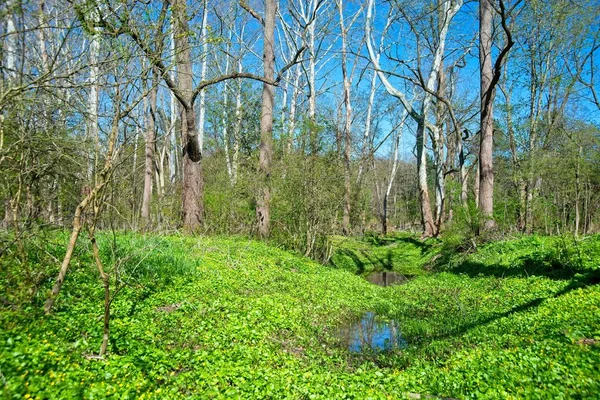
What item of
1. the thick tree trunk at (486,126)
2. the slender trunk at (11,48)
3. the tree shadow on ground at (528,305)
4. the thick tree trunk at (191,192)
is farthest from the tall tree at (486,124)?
the slender trunk at (11,48)

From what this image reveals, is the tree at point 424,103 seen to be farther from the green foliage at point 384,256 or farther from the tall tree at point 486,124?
the tall tree at point 486,124

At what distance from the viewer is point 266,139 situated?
45.1 feet

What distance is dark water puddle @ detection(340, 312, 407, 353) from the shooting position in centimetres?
631

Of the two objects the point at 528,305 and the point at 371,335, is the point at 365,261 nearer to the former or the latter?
the point at 371,335

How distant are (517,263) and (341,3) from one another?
19.6m

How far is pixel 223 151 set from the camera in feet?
76.0

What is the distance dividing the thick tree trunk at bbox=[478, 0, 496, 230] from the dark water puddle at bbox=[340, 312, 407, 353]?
23.0 ft

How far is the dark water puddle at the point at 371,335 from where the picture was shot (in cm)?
631

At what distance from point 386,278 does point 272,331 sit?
29.0 ft

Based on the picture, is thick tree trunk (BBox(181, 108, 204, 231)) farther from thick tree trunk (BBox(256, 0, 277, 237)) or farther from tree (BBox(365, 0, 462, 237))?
tree (BBox(365, 0, 462, 237))

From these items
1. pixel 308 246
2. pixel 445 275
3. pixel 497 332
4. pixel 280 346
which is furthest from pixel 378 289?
pixel 280 346

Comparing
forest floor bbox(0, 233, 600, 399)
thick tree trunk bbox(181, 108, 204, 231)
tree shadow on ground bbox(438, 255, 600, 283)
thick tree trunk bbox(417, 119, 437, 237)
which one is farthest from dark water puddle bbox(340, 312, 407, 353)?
thick tree trunk bbox(417, 119, 437, 237)

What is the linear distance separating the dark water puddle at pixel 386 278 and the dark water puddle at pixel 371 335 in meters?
5.24

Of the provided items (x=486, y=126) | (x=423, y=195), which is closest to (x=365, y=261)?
(x=423, y=195)
